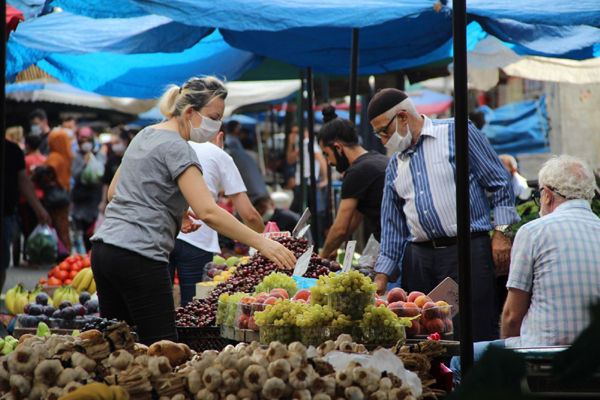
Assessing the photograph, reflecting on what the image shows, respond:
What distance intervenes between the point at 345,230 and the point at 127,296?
7.81 feet

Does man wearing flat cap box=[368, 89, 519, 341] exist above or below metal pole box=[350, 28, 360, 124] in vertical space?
below

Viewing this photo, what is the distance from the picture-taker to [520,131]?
15.9m

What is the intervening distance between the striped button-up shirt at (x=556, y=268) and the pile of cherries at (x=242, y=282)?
1.20m

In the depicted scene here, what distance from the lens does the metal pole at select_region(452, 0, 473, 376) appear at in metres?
1.92

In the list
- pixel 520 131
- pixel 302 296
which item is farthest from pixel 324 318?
pixel 520 131

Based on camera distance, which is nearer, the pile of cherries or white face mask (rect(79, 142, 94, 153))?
the pile of cherries

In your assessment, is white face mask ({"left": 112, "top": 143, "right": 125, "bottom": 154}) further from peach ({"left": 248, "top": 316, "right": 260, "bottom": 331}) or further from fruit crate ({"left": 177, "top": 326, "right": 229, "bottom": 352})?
peach ({"left": 248, "top": 316, "right": 260, "bottom": 331})

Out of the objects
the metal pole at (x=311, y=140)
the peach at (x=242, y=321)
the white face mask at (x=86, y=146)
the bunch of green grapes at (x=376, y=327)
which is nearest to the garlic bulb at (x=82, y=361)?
the bunch of green grapes at (x=376, y=327)

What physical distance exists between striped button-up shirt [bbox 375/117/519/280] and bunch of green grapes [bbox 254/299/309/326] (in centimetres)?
157

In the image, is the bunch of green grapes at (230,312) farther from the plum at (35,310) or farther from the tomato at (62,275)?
the tomato at (62,275)

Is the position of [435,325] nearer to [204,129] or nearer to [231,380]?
[231,380]

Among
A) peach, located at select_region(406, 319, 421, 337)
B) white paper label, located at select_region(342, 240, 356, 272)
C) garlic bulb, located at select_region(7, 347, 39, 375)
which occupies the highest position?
white paper label, located at select_region(342, 240, 356, 272)

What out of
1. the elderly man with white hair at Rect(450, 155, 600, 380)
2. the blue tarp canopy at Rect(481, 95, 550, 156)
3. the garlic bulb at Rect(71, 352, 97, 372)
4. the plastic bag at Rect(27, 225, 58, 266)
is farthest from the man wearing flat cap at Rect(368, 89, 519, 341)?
the blue tarp canopy at Rect(481, 95, 550, 156)

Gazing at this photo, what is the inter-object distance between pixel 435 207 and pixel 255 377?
7.82 feet
